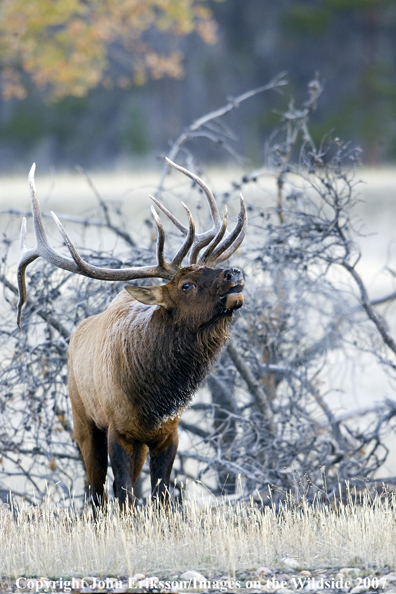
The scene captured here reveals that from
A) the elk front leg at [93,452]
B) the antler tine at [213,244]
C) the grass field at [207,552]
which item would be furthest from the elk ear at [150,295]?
the grass field at [207,552]

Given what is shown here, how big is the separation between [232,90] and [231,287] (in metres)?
27.2

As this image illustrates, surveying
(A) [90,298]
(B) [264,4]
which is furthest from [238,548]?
(B) [264,4]

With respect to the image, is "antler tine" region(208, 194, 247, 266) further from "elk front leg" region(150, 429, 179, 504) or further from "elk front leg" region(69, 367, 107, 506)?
"elk front leg" region(69, 367, 107, 506)

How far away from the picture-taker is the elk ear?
5277 mm

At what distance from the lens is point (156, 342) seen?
545 centimetres

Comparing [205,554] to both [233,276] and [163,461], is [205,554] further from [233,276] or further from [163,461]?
[233,276]

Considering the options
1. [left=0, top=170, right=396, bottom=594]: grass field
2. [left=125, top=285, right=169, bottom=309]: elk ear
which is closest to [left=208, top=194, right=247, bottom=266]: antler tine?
[left=125, top=285, right=169, bottom=309]: elk ear

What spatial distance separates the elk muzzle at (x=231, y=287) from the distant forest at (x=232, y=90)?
23.3 m

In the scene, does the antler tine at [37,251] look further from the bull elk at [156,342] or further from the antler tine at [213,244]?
the antler tine at [213,244]

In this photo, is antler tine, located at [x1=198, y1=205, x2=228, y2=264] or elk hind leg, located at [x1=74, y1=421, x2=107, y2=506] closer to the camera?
antler tine, located at [x1=198, y1=205, x2=228, y2=264]

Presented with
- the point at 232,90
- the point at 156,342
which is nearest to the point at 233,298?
the point at 156,342

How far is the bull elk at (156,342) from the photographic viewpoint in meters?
5.26

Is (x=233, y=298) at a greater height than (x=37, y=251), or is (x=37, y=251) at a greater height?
(x=37, y=251)

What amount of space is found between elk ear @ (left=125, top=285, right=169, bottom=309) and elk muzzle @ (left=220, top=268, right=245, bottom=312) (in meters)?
0.45
